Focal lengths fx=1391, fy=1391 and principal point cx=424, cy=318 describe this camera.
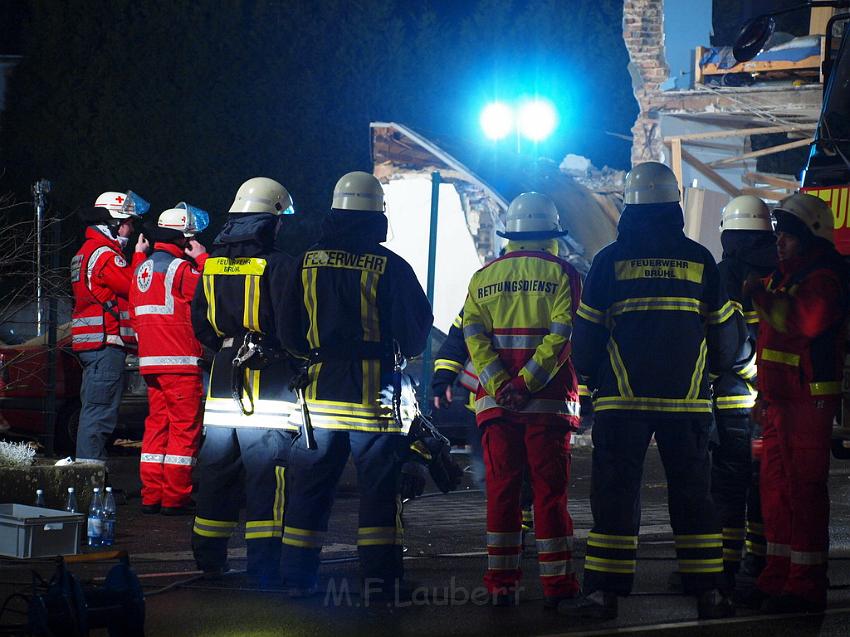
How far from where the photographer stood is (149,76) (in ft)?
82.5

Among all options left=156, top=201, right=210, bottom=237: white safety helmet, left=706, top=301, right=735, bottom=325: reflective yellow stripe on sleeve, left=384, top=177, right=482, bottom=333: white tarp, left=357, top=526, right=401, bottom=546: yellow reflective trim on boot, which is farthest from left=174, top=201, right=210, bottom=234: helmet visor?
left=384, top=177, right=482, bottom=333: white tarp

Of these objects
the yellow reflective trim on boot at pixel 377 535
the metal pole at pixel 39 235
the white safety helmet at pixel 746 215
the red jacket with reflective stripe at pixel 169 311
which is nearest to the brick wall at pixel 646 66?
the metal pole at pixel 39 235

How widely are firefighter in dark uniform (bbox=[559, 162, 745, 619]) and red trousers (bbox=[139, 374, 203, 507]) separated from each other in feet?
13.2

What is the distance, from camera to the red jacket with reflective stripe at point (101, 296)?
10.6 metres

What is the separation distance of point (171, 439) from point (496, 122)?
11533 millimetres

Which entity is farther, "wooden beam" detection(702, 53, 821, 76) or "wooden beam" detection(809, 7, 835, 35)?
"wooden beam" detection(809, 7, 835, 35)

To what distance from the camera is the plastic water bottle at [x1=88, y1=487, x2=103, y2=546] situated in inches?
339

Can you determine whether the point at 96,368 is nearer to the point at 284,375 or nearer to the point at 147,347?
the point at 147,347

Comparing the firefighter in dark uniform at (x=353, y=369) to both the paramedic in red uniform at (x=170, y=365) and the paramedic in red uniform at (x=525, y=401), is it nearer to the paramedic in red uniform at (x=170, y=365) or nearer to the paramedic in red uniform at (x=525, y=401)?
the paramedic in red uniform at (x=525, y=401)

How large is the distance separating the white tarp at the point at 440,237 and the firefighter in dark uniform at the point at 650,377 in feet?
42.0

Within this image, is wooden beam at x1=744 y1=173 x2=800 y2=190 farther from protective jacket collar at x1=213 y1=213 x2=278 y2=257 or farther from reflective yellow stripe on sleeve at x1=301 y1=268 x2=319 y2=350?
reflective yellow stripe on sleeve at x1=301 y1=268 x2=319 y2=350

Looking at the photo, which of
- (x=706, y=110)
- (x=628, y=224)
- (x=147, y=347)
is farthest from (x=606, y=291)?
(x=706, y=110)

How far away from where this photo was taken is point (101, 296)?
35.0ft

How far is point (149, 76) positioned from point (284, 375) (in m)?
18.5
